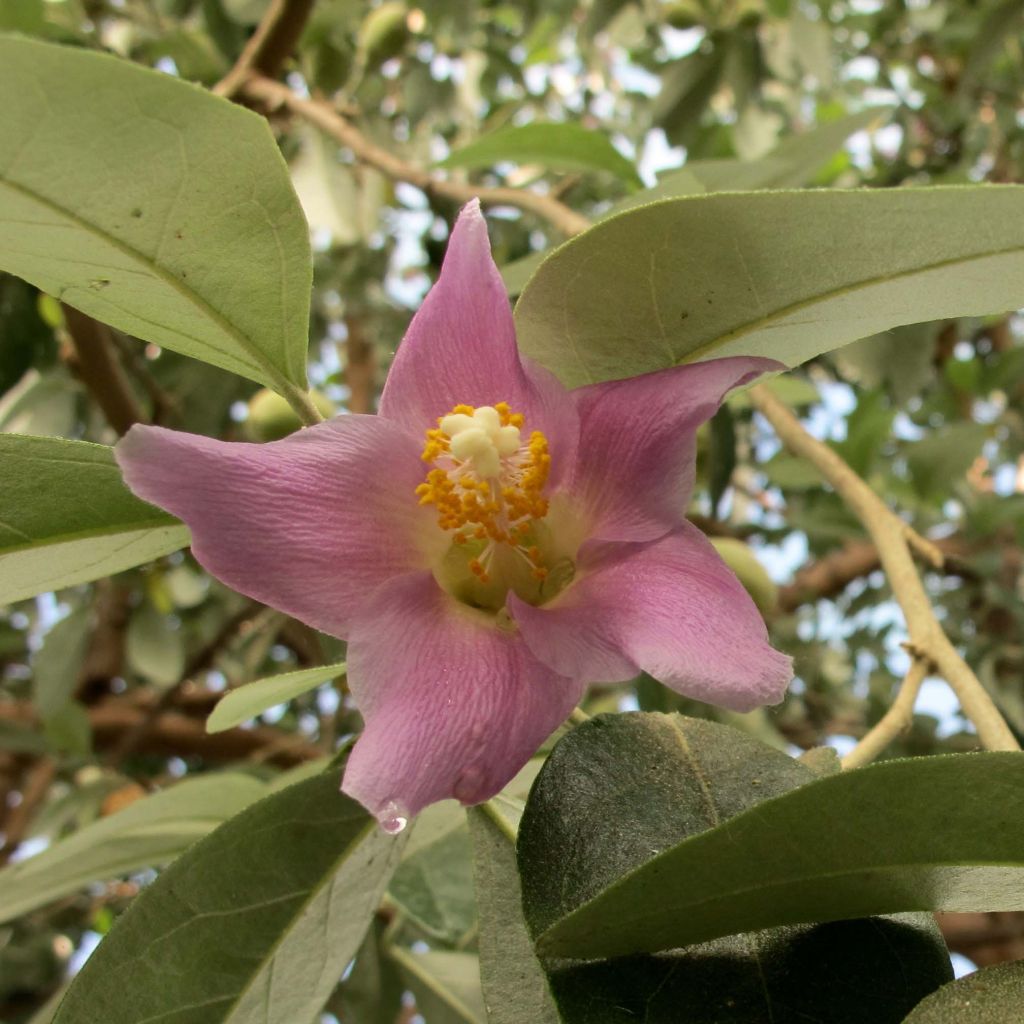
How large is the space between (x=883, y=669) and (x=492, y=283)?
2611 millimetres

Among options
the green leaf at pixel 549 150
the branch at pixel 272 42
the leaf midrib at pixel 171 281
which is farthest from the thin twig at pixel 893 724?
the branch at pixel 272 42

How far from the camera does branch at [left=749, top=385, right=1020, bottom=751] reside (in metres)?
0.75

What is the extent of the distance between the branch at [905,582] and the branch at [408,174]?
0.34 m

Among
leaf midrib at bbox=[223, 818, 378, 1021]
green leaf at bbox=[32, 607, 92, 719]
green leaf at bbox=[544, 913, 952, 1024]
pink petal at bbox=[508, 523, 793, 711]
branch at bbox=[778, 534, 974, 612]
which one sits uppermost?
pink petal at bbox=[508, 523, 793, 711]

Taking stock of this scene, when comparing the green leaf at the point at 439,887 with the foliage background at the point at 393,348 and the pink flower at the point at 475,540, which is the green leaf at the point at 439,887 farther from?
the pink flower at the point at 475,540

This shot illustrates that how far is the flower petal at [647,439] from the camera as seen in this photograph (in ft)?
1.87

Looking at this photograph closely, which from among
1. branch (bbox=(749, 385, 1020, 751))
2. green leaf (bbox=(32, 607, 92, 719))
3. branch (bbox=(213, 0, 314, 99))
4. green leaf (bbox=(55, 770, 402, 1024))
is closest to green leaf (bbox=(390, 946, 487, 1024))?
green leaf (bbox=(55, 770, 402, 1024))

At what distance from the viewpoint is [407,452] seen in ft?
2.08

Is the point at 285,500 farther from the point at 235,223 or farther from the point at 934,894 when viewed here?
the point at 934,894

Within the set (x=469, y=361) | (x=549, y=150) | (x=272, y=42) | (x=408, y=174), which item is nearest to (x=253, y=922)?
Answer: (x=469, y=361)

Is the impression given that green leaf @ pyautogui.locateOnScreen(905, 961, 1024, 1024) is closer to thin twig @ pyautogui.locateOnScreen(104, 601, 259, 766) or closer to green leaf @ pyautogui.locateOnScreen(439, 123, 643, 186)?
green leaf @ pyautogui.locateOnScreen(439, 123, 643, 186)

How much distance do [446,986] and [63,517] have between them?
79cm

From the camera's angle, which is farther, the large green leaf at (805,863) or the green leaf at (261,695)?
the green leaf at (261,695)

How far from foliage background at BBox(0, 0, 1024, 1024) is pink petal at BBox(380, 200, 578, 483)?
66 centimetres
